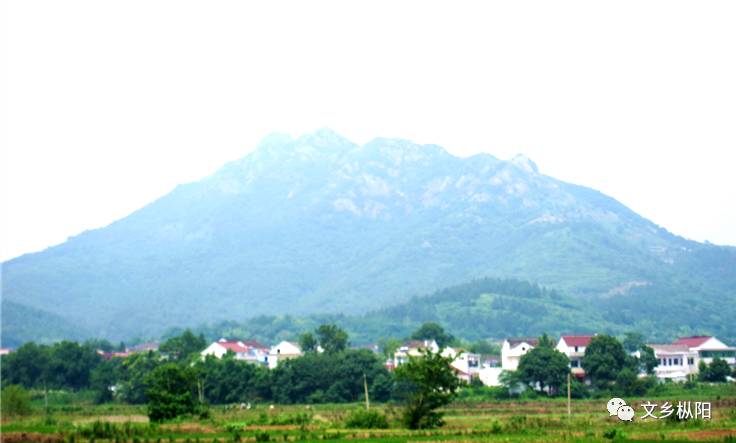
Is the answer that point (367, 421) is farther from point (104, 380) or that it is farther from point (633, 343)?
point (633, 343)

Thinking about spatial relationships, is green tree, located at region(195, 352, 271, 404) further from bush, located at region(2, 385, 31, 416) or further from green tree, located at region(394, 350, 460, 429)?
green tree, located at region(394, 350, 460, 429)

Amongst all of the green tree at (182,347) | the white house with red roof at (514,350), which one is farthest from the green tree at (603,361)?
the green tree at (182,347)

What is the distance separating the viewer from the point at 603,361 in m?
73.4

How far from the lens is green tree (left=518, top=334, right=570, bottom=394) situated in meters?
71.3

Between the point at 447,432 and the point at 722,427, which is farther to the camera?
the point at 447,432

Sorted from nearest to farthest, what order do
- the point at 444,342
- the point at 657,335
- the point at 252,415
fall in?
1. the point at 252,415
2. the point at 444,342
3. the point at 657,335

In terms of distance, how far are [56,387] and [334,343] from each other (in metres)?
23.9

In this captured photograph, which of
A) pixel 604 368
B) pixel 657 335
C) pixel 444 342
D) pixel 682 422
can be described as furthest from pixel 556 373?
pixel 657 335

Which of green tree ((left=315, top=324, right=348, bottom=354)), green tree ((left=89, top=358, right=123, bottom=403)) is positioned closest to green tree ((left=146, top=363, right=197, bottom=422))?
green tree ((left=89, top=358, right=123, bottom=403))

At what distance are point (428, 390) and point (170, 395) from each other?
14070 mm

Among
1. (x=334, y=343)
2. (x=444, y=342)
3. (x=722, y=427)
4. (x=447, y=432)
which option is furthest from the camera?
(x=444, y=342)

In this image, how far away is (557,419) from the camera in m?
48.2

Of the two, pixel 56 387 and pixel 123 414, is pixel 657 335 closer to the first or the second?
pixel 56 387

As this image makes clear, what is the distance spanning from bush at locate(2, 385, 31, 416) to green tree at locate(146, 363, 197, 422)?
26.6 ft
